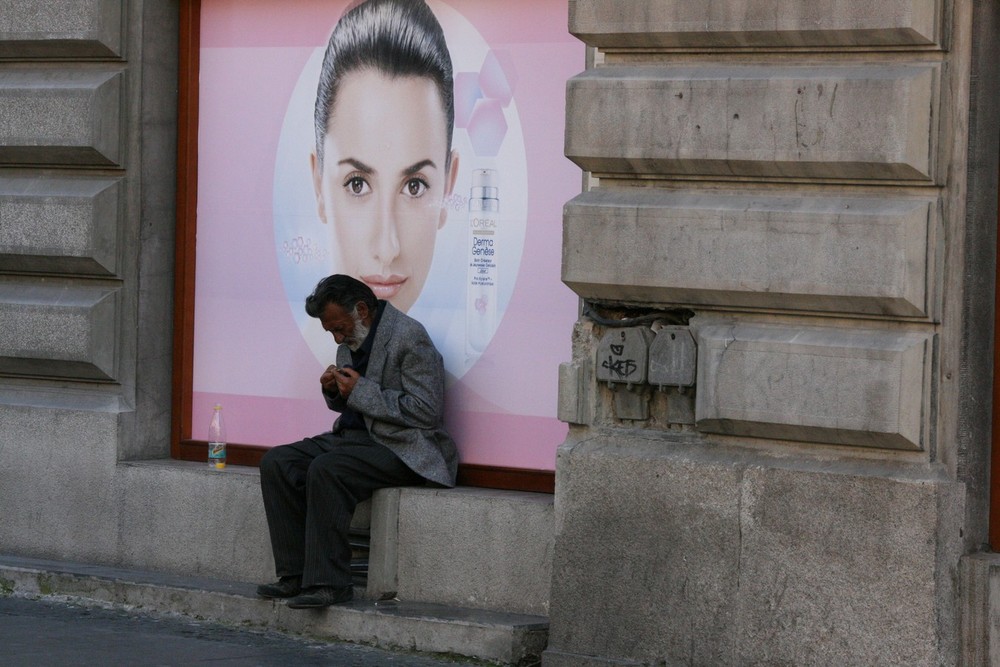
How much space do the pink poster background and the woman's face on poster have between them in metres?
0.10

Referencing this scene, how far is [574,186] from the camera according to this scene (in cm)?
726

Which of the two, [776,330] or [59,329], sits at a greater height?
[776,330]

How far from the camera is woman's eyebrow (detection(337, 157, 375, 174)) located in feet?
25.6

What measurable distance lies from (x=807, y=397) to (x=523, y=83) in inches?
80.4

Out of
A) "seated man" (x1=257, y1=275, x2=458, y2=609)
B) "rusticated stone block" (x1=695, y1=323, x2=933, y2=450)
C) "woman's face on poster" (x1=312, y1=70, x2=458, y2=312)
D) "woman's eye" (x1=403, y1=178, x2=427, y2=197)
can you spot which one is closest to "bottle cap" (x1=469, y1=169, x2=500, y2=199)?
"woman's face on poster" (x1=312, y1=70, x2=458, y2=312)

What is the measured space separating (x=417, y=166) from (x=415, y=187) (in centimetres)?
9

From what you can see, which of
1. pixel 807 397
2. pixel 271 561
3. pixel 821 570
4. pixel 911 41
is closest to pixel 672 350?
pixel 807 397

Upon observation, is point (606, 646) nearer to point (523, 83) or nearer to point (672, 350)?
point (672, 350)

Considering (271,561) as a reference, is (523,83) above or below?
above

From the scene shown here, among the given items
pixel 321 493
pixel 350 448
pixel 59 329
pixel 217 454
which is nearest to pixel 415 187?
pixel 350 448

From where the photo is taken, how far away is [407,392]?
23.9 feet

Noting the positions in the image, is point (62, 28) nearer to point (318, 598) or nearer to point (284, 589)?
point (284, 589)

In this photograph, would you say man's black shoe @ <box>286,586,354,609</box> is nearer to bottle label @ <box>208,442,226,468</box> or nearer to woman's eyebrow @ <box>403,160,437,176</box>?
bottle label @ <box>208,442,226,468</box>

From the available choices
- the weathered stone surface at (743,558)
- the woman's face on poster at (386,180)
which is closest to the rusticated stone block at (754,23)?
the woman's face on poster at (386,180)
